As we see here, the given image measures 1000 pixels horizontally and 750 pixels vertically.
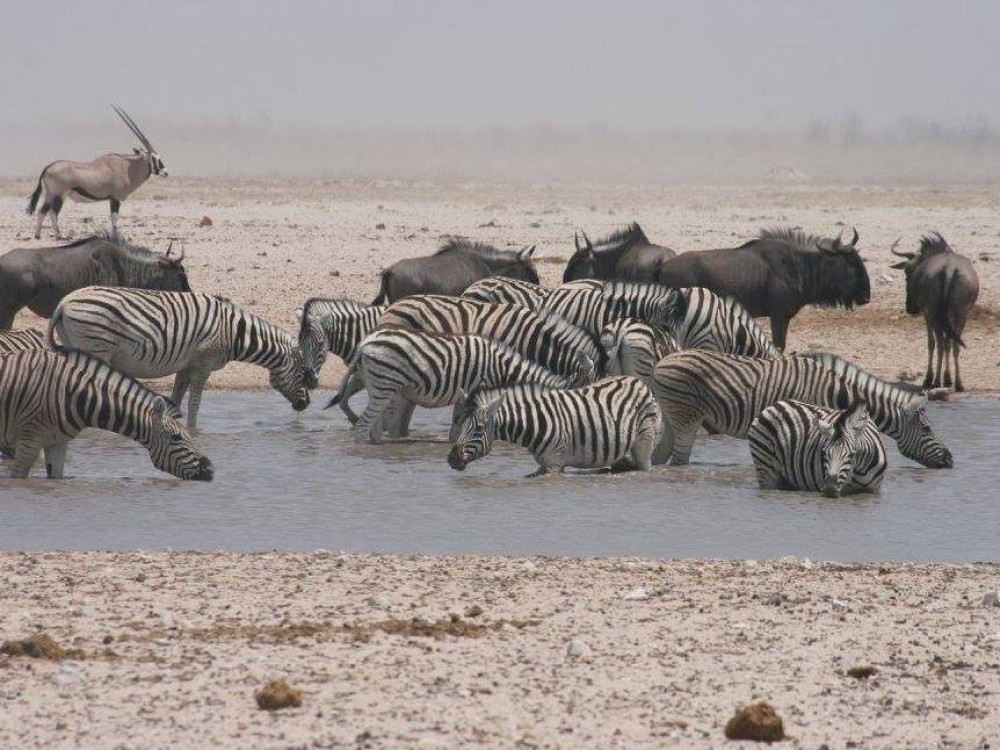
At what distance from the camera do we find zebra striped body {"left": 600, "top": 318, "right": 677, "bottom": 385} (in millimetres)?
11797

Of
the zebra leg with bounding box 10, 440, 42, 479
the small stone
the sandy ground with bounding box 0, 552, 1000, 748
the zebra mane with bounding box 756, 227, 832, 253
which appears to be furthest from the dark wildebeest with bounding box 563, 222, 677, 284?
the small stone

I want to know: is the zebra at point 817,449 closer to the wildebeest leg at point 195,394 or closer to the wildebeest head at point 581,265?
the wildebeest leg at point 195,394

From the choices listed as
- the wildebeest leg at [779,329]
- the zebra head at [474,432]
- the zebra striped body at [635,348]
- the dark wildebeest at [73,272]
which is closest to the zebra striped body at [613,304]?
the zebra striped body at [635,348]

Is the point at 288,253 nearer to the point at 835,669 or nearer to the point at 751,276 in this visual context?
the point at 751,276

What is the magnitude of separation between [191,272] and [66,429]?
8.62 meters

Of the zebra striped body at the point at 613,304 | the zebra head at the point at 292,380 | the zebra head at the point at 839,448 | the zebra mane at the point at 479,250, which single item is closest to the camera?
the zebra head at the point at 839,448

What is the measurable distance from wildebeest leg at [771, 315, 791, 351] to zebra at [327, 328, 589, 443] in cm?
376

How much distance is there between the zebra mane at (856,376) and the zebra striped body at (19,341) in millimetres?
4403

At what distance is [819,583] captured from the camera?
7117 millimetres

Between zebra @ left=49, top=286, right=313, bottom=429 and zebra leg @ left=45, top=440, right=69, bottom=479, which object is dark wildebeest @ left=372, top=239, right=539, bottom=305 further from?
zebra leg @ left=45, top=440, right=69, bottom=479

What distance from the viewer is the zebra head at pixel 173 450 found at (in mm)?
9500

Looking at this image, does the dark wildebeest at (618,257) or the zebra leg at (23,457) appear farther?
the dark wildebeest at (618,257)

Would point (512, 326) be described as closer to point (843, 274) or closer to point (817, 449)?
point (817, 449)

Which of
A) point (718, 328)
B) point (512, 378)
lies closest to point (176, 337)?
point (512, 378)
